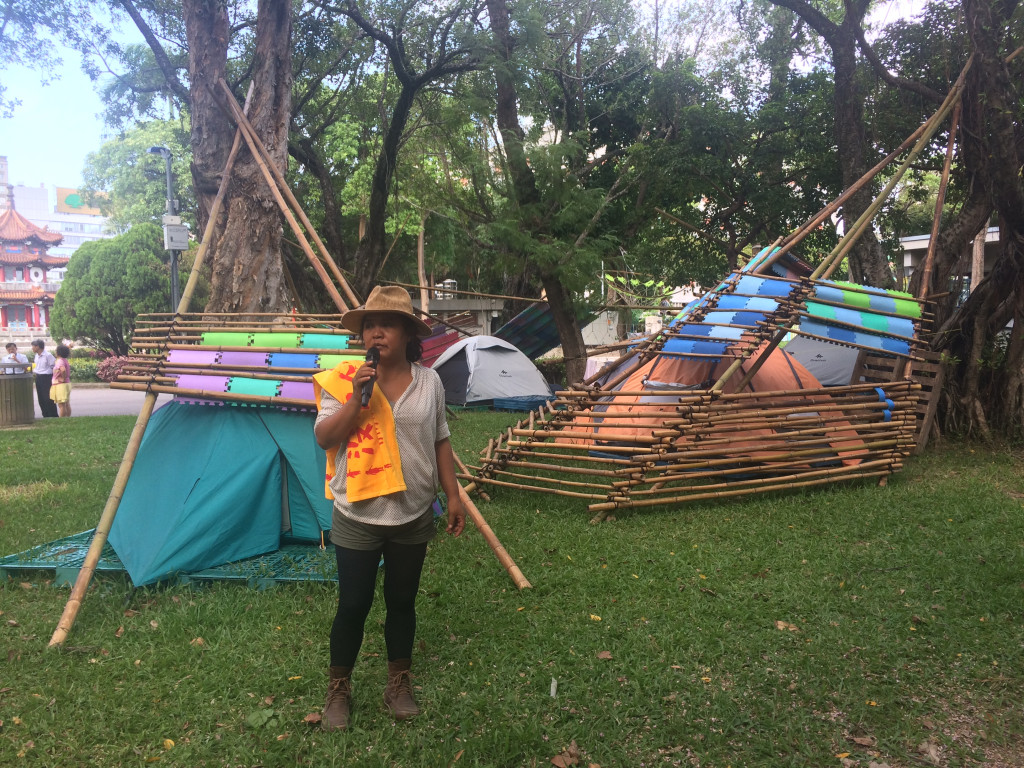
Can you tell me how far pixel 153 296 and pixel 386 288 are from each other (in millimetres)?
23566

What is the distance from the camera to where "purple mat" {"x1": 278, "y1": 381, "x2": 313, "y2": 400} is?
4.53m

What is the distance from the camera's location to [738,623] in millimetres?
3893

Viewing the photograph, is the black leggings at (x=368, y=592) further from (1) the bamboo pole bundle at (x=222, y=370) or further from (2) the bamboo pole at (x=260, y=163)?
(2) the bamboo pole at (x=260, y=163)

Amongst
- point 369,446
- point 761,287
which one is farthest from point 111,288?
point 369,446

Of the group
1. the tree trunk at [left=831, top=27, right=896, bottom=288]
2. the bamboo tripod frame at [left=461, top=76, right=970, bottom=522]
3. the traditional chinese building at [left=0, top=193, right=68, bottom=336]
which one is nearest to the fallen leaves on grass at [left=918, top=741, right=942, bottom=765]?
the bamboo tripod frame at [left=461, top=76, right=970, bottom=522]

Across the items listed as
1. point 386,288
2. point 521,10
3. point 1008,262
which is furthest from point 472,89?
point 386,288

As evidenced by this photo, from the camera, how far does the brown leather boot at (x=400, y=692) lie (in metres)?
3.02

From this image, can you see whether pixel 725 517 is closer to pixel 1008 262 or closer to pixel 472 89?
pixel 1008 262

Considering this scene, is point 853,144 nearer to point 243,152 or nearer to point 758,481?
point 758,481

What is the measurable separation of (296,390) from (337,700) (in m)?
2.12

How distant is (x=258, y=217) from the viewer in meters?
5.74

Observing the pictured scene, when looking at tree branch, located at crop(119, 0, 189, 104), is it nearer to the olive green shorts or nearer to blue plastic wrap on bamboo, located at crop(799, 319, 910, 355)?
blue plastic wrap on bamboo, located at crop(799, 319, 910, 355)

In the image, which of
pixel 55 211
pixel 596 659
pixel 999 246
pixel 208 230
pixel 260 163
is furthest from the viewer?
pixel 55 211

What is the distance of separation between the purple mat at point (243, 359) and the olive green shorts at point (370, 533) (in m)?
2.10
